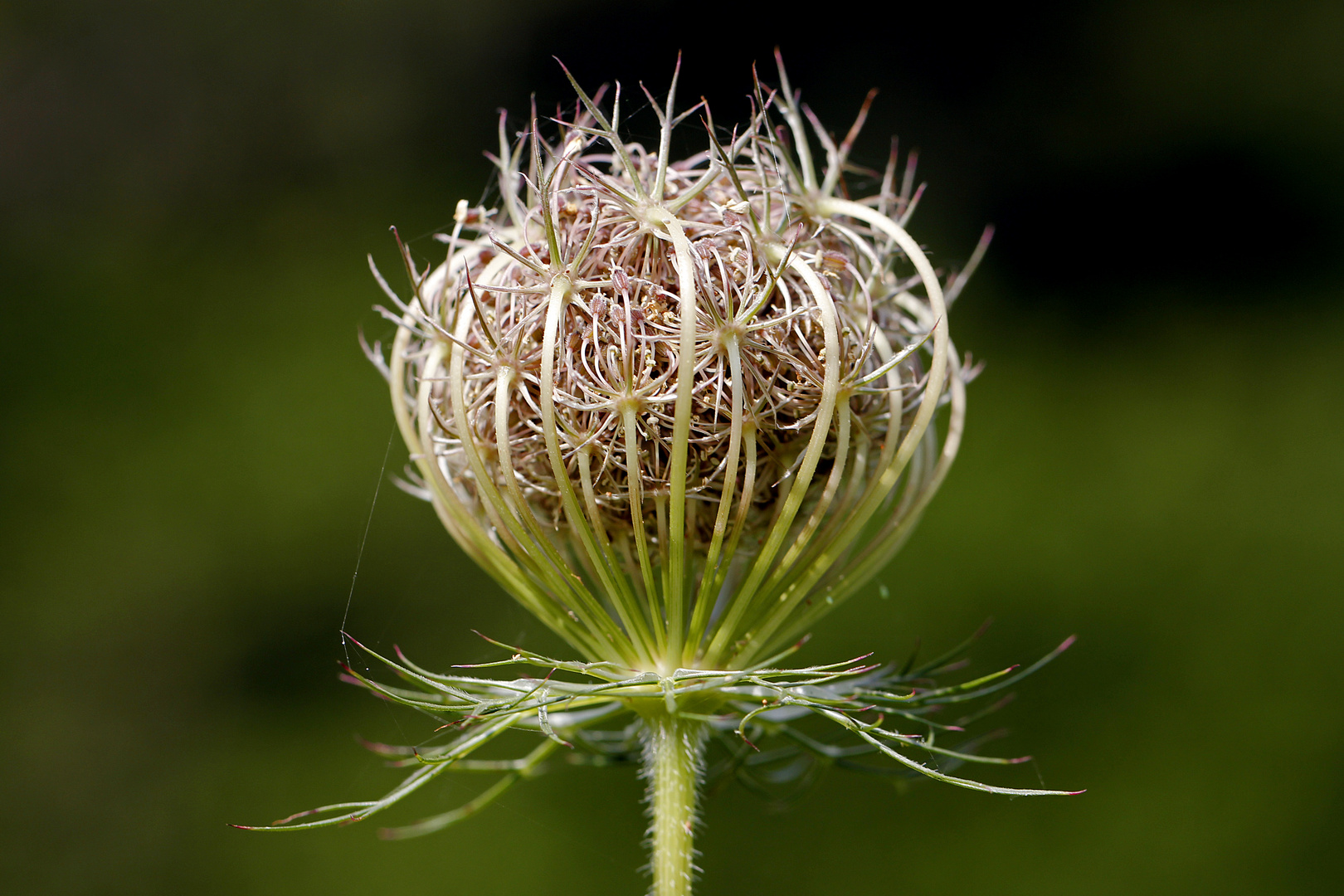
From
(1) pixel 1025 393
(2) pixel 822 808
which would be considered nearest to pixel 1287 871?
→ (2) pixel 822 808

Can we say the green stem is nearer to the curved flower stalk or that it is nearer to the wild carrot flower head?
the curved flower stalk

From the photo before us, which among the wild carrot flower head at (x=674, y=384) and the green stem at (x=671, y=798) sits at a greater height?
the wild carrot flower head at (x=674, y=384)

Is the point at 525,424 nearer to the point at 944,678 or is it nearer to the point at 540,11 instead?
the point at 944,678

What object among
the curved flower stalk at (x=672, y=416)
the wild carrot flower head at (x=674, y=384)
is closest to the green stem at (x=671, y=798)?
the curved flower stalk at (x=672, y=416)

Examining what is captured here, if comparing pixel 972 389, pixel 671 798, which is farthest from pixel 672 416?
pixel 972 389

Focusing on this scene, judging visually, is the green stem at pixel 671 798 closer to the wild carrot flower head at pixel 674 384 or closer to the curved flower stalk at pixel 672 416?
the curved flower stalk at pixel 672 416

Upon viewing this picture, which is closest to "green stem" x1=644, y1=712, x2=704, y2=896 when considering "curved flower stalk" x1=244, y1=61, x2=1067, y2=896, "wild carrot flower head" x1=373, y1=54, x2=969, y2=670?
"curved flower stalk" x1=244, y1=61, x2=1067, y2=896

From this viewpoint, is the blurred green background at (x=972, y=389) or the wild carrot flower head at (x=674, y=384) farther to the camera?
the blurred green background at (x=972, y=389)

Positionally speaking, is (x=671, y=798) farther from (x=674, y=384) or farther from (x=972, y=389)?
(x=972, y=389)
